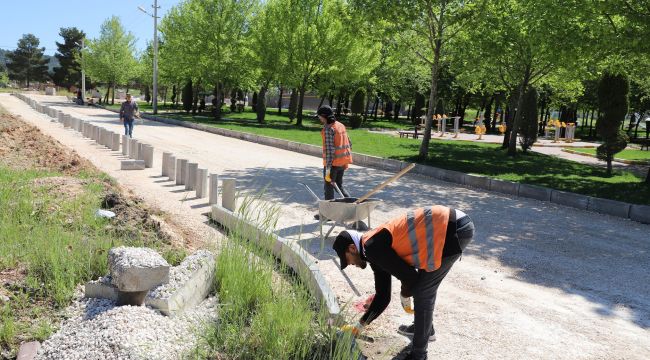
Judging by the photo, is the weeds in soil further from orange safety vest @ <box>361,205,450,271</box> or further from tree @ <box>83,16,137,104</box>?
tree @ <box>83,16,137,104</box>

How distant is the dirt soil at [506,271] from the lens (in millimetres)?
4809

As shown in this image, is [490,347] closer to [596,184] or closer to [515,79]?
[596,184]

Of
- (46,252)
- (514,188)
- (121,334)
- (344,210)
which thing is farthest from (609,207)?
(46,252)

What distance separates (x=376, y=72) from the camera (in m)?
42.2

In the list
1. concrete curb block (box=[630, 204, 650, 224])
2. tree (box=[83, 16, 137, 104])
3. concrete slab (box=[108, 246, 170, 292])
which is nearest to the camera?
concrete slab (box=[108, 246, 170, 292])

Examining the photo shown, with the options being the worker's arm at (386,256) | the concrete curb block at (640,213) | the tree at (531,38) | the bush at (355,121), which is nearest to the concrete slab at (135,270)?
the worker's arm at (386,256)

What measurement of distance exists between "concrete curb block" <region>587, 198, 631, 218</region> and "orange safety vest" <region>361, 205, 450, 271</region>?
26.4 ft

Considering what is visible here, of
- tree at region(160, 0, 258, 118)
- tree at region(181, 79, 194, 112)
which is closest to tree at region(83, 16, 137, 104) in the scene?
tree at region(181, 79, 194, 112)

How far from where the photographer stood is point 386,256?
3.85 m

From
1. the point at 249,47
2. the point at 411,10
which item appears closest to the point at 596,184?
the point at 411,10

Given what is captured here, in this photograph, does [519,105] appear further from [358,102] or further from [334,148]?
[358,102]

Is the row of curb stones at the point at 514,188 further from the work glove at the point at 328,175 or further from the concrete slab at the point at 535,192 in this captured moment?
the work glove at the point at 328,175

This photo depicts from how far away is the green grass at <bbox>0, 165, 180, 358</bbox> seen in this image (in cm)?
424

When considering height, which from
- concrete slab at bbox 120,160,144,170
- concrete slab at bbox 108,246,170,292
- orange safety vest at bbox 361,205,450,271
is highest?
orange safety vest at bbox 361,205,450,271
